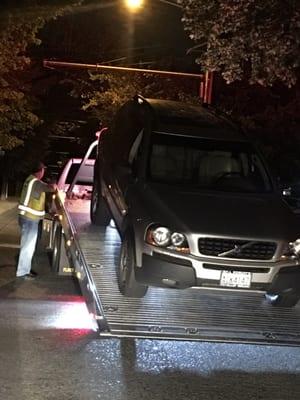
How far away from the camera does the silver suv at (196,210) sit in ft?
20.1

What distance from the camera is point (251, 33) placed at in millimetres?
8812

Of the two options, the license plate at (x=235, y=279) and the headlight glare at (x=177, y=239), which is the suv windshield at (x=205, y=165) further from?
the license plate at (x=235, y=279)

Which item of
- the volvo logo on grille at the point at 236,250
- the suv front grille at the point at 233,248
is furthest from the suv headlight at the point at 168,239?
the volvo logo on grille at the point at 236,250

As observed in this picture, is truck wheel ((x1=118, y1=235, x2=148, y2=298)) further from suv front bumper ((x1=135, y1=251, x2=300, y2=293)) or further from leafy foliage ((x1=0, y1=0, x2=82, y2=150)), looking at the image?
leafy foliage ((x1=0, y1=0, x2=82, y2=150))

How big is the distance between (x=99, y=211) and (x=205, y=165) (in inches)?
90.4

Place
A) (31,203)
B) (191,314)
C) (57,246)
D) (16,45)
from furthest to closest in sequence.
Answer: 1. (16,45)
2. (31,203)
3. (57,246)
4. (191,314)

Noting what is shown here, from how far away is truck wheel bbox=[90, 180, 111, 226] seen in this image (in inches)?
362

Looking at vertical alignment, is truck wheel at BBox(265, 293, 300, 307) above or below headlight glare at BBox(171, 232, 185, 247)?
below

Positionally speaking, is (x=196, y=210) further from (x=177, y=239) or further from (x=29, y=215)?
(x=29, y=215)

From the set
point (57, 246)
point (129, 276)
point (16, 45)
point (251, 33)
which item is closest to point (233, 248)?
point (129, 276)

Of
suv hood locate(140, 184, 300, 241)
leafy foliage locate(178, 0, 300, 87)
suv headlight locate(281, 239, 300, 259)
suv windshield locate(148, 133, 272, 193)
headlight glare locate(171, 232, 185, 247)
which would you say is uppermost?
leafy foliage locate(178, 0, 300, 87)

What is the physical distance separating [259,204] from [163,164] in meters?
1.25

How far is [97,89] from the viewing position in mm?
29438

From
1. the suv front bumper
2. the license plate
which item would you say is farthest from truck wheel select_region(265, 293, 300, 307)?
the license plate
